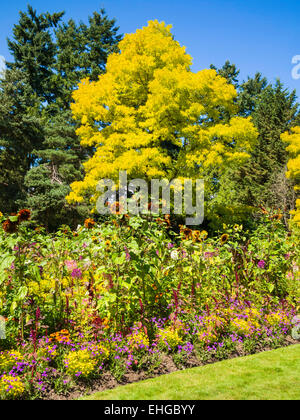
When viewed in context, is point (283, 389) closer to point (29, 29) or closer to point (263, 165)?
point (263, 165)

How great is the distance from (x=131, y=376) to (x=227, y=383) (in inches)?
35.2

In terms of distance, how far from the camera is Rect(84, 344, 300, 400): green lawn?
2.71 m

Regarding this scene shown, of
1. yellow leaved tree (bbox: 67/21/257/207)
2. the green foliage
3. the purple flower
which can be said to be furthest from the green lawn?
the green foliage

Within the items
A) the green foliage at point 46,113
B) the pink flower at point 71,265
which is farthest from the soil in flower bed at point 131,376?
the green foliage at point 46,113

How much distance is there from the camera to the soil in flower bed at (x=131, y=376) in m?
2.71

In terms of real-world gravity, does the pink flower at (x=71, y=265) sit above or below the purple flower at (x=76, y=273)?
above

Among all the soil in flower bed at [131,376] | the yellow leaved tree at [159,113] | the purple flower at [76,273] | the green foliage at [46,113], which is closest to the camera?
the soil in flower bed at [131,376]

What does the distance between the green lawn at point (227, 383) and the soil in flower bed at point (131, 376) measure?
0.09m

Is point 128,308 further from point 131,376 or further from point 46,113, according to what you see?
point 46,113

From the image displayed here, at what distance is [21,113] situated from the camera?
20.0 meters

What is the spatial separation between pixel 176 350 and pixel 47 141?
62.5 ft

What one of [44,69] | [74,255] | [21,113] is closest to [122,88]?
[74,255]

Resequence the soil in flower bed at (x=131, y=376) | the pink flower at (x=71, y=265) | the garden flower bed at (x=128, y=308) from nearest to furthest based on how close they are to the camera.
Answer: the soil in flower bed at (x=131, y=376)
the garden flower bed at (x=128, y=308)
the pink flower at (x=71, y=265)

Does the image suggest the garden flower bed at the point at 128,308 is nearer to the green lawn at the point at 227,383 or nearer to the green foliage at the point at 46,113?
the green lawn at the point at 227,383
